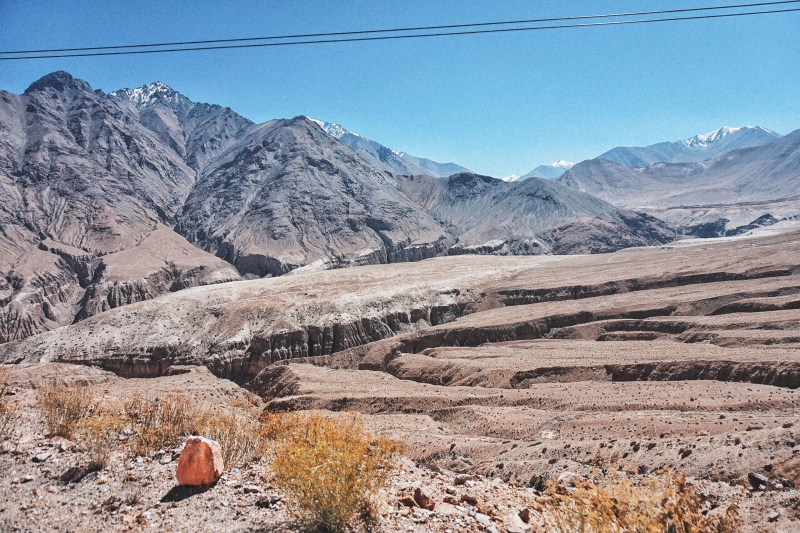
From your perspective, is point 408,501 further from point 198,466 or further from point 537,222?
point 537,222

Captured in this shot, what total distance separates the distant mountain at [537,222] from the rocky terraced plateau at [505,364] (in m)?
62.2

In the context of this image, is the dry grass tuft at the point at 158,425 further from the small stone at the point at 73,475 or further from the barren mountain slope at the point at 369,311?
the barren mountain slope at the point at 369,311

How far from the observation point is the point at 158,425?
12164 mm

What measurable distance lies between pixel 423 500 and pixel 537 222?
16344 centimetres

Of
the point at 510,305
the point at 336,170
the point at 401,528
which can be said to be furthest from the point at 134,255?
the point at 401,528

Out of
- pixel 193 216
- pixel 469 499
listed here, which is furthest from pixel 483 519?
pixel 193 216

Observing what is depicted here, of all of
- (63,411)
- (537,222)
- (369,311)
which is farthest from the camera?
(537,222)

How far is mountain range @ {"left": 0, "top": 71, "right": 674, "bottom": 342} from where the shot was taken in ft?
368

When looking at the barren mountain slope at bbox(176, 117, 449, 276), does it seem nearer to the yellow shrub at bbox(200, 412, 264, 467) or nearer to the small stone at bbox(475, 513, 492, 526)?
the yellow shrub at bbox(200, 412, 264, 467)

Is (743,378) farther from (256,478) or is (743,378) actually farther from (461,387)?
(256,478)

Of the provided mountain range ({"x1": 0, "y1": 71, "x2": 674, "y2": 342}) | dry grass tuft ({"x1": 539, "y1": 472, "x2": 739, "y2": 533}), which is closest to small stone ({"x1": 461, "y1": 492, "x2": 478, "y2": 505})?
dry grass tuft ({"x1": 539, "y1": 472, "x2": 739, "y2": 533})

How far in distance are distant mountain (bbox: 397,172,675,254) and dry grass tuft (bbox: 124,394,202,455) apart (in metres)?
131

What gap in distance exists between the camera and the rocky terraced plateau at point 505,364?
497 inches

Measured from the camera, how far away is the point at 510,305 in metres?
63.9
